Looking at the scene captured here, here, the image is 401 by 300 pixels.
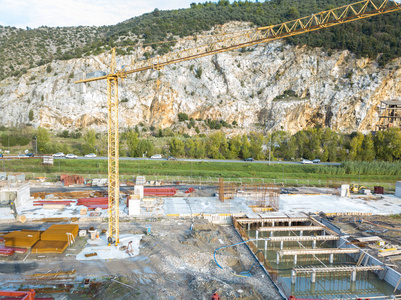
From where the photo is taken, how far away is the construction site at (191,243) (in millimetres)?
15266

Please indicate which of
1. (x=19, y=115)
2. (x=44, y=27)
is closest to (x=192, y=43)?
(x=19, y=115)

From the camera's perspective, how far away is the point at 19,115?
7175 centimetres

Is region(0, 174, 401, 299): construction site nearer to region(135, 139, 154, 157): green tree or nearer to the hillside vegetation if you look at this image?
region(135, 139, 154, 157): green tree

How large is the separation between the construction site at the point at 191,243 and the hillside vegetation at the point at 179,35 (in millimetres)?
62813

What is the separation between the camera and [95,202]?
27781mm

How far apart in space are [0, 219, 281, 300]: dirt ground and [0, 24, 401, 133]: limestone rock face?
2292 inches

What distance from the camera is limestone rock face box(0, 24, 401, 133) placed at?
73.2 metres

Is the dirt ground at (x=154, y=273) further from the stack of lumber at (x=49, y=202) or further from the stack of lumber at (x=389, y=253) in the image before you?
the stack of lumber at (x=389, y=253)

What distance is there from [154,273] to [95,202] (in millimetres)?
13929

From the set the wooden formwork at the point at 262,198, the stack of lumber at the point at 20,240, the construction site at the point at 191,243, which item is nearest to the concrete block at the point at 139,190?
the construction site at the point at 191,243

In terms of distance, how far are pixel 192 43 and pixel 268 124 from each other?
117ft

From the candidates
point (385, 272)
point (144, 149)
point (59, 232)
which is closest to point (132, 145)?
point (144, 149)

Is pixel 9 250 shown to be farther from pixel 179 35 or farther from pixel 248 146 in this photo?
pixel 179 35

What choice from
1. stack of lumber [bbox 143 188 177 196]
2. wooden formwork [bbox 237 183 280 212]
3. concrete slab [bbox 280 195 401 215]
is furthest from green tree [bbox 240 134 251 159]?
stack of lumber [bbox 143 188 177 196]
